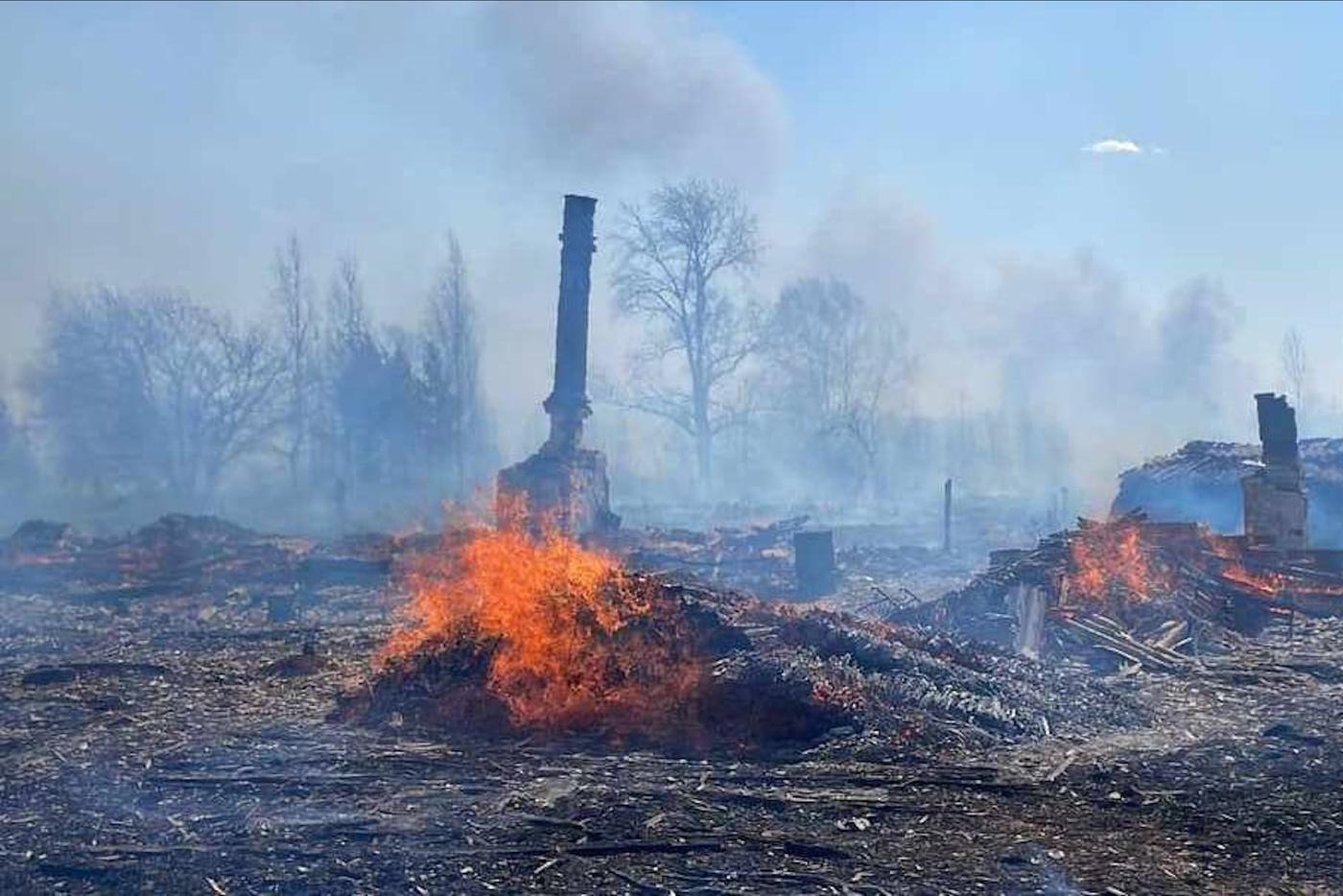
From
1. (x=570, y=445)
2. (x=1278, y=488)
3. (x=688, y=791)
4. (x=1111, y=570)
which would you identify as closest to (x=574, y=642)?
(x=688, y=791)

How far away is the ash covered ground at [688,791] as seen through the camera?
671 centimetres

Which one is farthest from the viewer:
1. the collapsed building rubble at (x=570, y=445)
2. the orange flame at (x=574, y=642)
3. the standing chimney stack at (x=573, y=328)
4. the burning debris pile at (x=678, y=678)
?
the standing chimney stack at (x=573, y=328)

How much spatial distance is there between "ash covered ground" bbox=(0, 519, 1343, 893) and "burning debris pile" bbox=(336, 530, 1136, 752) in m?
0.09

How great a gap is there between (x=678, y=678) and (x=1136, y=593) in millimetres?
8227

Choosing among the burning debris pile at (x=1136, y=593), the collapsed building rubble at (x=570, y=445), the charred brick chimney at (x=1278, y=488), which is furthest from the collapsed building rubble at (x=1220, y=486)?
the collapsed building rubble at (x=570, y=445)

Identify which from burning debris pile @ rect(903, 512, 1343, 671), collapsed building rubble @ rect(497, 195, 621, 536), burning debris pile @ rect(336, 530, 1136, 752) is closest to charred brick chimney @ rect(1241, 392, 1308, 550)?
burning debris pile @ rect(903, 512, 1343, 671)

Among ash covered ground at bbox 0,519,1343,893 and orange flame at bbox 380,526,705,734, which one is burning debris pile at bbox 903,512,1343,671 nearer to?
ash covered ground at bbox 0,519,1343,893

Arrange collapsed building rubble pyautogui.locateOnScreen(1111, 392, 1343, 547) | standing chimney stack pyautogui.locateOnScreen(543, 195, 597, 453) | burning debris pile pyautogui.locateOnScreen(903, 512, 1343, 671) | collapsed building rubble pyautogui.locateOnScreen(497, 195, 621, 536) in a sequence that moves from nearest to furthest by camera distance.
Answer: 1. burning debris pile pyautogui.locateOnScreen(903, 512, 1343, 671)
2. collapsed building rubble pyautogui.locateOnScreen(1111, 392, 1343, 547)
3. collapsed building rubble pyautogui.locateOnScreen(497, 195, 621, 536)
4. standing chimney stack pyautogui.locateOnScreen(543, 195, 597, 453)

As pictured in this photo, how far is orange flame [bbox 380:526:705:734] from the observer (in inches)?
410

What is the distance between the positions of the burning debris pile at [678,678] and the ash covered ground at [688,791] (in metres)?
0.09

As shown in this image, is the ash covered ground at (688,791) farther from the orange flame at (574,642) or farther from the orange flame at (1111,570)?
the orange flame at (1111,570)

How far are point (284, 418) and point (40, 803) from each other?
40.2 metres

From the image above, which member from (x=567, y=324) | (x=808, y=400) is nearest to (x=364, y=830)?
(x=567, y=324)

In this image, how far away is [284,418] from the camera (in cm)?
4647
